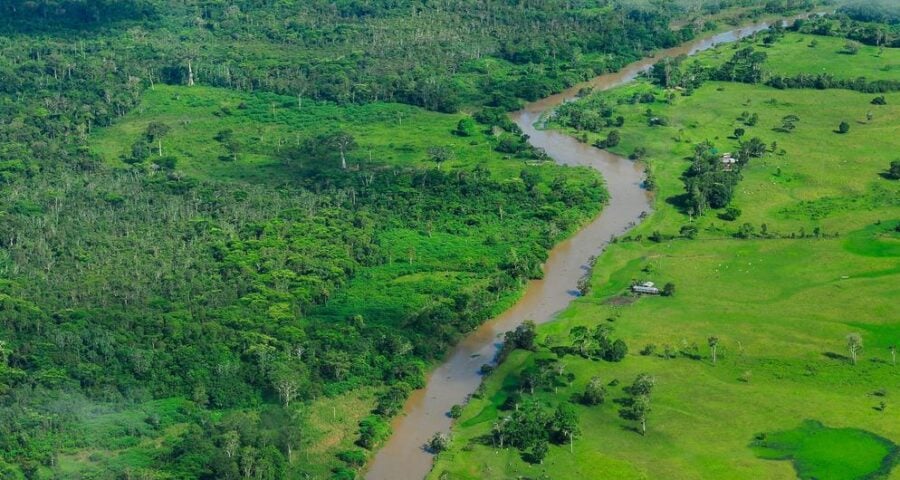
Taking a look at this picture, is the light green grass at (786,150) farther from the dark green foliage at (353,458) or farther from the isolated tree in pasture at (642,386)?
the dark green foliage at (353,458)

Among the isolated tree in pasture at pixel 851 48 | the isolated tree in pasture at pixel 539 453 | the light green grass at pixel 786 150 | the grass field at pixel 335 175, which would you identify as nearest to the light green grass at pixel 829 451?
the isolated tree in pasture at pixel 539 453

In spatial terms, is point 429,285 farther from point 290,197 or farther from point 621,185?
point 621,185

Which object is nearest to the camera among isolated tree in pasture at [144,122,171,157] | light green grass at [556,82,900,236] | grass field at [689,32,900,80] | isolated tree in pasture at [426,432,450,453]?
isolated tree in pasture at [426,432,450,453]

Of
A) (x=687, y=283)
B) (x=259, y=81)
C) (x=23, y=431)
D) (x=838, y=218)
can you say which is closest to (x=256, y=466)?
(x=23, y=431)

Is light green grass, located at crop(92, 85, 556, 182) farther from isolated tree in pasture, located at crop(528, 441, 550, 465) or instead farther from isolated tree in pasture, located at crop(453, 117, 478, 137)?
isolated tree in pasture, located at crop(528, 441, 550, 465)

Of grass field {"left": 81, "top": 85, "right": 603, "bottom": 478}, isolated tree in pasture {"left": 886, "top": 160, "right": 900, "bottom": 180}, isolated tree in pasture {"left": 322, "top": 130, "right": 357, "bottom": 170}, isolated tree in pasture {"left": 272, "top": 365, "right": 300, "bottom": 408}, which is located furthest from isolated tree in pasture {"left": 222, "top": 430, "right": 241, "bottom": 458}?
isolated tree in pasture {"left": 886, "top": 160, "right": 900, "bottom": 180}

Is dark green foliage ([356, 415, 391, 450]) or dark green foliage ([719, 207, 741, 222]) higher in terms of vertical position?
dark green foliage ([719, 207, 741, 222])
